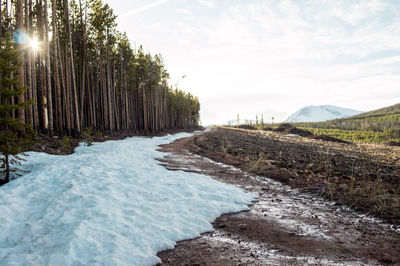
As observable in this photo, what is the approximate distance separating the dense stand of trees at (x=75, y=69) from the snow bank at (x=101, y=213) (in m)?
4.23

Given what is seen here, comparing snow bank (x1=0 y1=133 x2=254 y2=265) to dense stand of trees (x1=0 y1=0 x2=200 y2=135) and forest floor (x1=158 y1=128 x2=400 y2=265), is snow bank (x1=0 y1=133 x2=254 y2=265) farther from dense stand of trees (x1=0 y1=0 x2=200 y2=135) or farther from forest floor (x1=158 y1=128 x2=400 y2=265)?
dense stand of trees (x1=0 y1=0 x2=200 y2=135)

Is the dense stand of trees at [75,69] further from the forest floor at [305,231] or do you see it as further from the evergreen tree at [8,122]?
the forest floor at [305,231]

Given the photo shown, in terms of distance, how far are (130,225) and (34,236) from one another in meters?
1.48

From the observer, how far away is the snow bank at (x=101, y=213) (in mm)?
3211

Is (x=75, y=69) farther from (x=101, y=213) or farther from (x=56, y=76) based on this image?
(x=101, y=213)

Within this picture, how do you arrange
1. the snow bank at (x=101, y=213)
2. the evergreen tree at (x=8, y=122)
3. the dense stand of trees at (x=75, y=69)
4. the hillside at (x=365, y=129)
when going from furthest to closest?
1. the hillside at (x=365, y=129)
2. the dense stand of trees at (x=75, y=69)
3. the evergreen tree at (x=8, y=122)
4. the snow bank at (x=101, y=213)

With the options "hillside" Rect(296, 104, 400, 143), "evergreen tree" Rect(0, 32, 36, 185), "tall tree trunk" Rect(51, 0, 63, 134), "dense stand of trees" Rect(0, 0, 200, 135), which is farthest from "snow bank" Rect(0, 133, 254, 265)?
"hillside" Rect(296, 104, 400, 143)

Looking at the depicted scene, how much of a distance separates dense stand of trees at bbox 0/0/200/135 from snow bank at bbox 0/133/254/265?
13.9 ft

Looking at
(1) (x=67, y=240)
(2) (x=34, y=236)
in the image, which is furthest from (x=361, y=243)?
(2) (x=34, y=236)

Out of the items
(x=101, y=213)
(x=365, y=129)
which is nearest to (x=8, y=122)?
(x=101, y=213)

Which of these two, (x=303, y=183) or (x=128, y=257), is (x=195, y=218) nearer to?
(x=128, y=257)

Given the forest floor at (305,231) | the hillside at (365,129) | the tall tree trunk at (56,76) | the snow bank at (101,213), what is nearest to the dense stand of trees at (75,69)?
the tall tree trunk at (56,76)

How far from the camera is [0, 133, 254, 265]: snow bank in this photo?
3.21 meters

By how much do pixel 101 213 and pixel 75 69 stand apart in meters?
26.3
